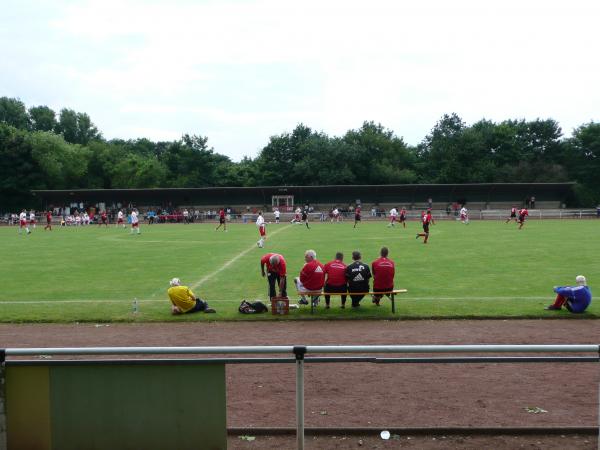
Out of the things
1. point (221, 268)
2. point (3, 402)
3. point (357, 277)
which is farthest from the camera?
point (221, 268)

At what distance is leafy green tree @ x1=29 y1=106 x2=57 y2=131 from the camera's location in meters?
111

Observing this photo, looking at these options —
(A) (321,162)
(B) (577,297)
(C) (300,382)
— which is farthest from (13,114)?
(C) (300,382)

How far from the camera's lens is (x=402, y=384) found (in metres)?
8.34

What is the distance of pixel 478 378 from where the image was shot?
8422mm

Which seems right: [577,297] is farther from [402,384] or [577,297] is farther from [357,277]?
[402,384]

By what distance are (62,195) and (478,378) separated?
69440 mm

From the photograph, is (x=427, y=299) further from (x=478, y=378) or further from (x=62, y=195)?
(x=62, y=195)

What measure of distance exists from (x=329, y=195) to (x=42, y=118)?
222 feet

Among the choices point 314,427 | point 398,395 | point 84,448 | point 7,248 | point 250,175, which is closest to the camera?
point 84,448

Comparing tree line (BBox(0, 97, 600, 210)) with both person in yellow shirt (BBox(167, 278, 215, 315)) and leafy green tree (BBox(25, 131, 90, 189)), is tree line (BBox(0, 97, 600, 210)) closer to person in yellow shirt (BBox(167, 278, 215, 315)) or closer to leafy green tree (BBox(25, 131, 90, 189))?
leafy green tree (BBox(25, 131, 90, 189))

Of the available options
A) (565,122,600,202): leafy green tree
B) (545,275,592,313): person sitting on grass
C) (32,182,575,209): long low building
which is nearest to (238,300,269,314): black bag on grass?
(545,275,592,313): person sitting on grass

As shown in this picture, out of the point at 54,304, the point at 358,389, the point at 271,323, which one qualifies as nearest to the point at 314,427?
the point at 358,389

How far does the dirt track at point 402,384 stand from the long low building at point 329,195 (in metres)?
56.6

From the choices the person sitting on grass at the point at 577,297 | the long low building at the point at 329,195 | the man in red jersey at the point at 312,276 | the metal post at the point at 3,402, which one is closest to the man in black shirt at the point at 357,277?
the man in red jersey at the point at 312,276
